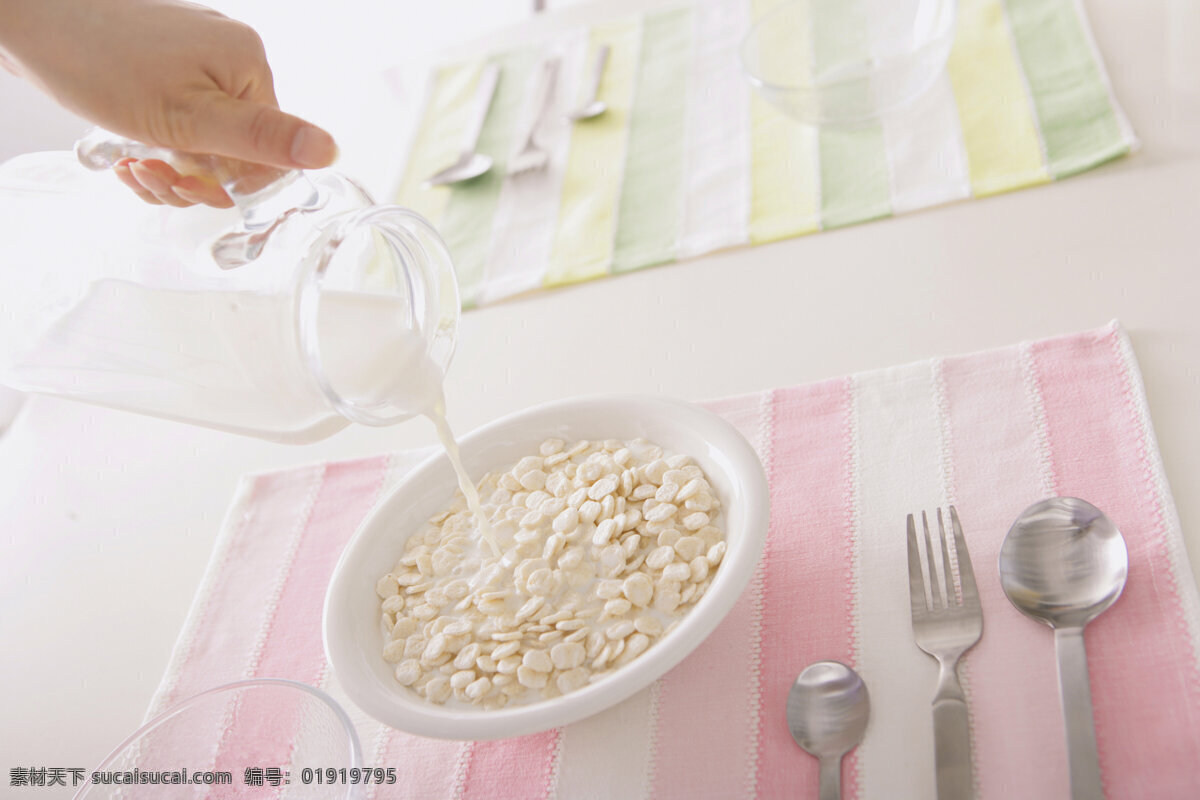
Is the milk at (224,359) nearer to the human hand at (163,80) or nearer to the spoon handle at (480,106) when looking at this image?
the human hand at (163,80)

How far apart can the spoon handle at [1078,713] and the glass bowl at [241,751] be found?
0.39 meters

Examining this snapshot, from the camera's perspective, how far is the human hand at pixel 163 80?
22.5 inches

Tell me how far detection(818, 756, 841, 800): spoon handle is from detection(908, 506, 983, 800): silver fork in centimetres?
5

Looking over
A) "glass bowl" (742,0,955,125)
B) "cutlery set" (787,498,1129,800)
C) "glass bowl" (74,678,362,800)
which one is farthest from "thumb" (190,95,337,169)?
"glass bowl" (742,0,955,125)

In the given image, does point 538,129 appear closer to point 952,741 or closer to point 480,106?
point 480,106

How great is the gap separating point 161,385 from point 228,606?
287 millimetres

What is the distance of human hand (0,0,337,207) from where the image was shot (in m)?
0.57

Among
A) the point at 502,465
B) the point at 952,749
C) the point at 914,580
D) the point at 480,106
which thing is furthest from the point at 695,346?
the point at 480,106

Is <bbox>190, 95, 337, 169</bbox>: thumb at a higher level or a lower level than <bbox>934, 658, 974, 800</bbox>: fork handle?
higher

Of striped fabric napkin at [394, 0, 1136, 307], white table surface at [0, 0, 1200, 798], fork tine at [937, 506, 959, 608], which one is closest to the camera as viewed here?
fork tine at [937, 506, 959, 608]

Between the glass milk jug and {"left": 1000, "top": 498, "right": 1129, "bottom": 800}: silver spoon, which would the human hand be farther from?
{"left": 1000, "top": 498, "right": 1129, "bottom": 800}: silver spoon

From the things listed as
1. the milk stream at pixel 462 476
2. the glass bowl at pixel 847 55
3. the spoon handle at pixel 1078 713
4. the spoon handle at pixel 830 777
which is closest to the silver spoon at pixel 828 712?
the spoon handle at pixel 830 777

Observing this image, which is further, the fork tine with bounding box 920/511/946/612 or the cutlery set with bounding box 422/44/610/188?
the cutlery set with bounding box 422/44/610/188

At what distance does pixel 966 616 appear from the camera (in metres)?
0.54
